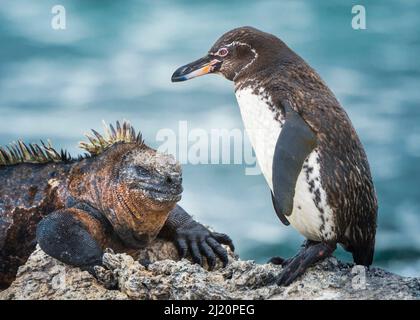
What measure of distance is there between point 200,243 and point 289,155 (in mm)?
1620

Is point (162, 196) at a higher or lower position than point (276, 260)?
higher

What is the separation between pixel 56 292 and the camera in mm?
7359

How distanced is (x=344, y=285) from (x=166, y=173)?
6.03 feet

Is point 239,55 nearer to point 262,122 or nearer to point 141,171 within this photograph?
point 262,122

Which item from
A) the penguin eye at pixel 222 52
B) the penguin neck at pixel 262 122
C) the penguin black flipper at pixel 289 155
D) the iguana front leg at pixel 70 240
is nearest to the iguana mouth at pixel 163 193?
the iguana front leg at pixel 70 240

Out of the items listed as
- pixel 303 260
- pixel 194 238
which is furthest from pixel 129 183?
pixel 303 260

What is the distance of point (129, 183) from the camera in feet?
26.6

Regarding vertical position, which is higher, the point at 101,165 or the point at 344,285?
the point at 101,165

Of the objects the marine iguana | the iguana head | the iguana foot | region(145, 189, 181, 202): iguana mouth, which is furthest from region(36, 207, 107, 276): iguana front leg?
the iguana foot
